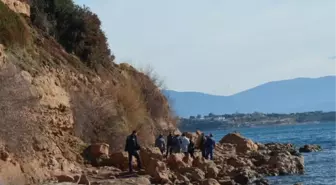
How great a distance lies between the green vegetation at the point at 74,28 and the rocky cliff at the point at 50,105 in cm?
38

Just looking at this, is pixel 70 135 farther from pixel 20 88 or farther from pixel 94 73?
pixel 94 73

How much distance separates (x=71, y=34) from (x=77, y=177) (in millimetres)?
19349

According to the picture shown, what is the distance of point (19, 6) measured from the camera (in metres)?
35.0

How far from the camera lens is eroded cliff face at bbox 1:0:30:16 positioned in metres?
33.2

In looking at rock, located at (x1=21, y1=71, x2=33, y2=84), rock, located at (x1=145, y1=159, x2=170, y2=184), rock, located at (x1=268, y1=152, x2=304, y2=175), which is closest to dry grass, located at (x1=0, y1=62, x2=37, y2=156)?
rock, located at (x1=21, y1=71, x2=33, y2=84)

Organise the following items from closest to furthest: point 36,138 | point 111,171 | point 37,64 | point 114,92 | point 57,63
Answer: point 36,138 < point 111,171 < point 37,64 < point 57,63 < point 114,92

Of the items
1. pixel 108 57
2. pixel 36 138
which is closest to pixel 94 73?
pixel 108 57

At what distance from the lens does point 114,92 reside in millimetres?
39812

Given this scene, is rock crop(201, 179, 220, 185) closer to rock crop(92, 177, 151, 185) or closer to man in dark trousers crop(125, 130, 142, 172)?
rock crop(92, 177, 151, 185)

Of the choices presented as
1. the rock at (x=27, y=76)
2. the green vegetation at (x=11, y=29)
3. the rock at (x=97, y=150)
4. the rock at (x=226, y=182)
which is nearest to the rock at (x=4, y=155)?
the rock at (x=27, y=76)

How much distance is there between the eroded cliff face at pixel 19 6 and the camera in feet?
109

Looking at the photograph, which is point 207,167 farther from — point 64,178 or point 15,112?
point 15,112

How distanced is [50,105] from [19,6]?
31.4 ft

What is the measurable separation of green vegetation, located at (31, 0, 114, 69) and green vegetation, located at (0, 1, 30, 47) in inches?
341
